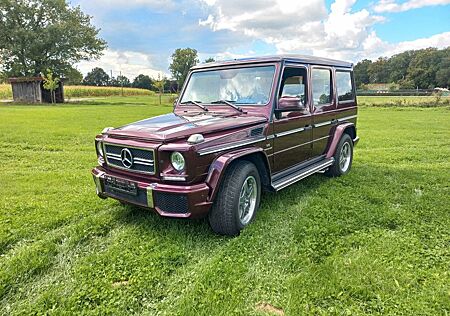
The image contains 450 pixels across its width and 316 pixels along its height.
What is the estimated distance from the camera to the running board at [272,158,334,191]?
4185 millimetres

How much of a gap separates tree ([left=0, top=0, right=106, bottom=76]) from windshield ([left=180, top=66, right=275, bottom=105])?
36.6 m

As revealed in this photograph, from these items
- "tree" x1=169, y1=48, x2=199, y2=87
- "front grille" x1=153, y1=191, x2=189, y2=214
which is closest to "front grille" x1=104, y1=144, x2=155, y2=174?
"front grille" x1=153, y1=191, x2=189, y2=214

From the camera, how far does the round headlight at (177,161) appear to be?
3195mm

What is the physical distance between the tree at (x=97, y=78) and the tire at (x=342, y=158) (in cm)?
8574

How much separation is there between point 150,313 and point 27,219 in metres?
2.47

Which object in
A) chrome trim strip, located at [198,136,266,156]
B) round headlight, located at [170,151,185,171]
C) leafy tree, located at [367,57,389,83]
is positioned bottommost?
round headlight, located at [170,151,185,171]

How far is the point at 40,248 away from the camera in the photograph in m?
3.37

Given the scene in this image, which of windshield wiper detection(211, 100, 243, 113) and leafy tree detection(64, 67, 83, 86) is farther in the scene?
leafy tree detection(64, 67, 83, 86)

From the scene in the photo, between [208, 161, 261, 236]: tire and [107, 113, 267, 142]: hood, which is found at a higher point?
[107, 113, 267, 142]: hood

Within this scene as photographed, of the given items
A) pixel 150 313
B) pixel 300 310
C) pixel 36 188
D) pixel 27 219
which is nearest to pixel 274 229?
pixel 300 310

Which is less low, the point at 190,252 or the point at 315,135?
the point at 315,135

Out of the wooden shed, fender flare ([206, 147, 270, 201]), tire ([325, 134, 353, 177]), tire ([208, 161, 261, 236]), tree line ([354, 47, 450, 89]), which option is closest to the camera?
fender flare ([206, 147, 270, 201])

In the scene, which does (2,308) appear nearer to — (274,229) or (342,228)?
(274,229)

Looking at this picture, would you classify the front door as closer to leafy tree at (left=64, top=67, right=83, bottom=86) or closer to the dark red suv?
the dark red suv
